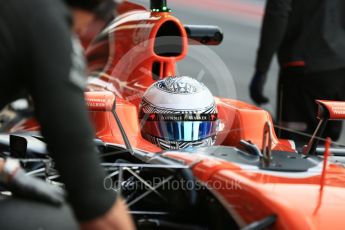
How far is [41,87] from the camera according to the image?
181cm

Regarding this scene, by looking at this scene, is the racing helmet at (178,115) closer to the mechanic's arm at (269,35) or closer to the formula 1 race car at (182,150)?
the formula 1 race car at (182,150)

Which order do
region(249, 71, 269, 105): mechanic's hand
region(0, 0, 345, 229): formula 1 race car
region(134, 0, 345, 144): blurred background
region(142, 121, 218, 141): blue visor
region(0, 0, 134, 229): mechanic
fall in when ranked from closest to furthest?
region(0, 0, 134, 229): mechanic, region(0, 0, 345, 229): formula 1 race car, region(142, 121, 218, 141): blue visor, region(249, 71, 269, 105): mechanic's hand, region(134, 0, 345, 144): blurred background

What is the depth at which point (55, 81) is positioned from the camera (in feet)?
5.91

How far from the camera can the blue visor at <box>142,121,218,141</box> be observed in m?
3.76

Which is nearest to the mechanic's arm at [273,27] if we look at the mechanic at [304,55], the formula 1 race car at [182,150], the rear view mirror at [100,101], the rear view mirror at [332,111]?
the mechanic at [304,55]

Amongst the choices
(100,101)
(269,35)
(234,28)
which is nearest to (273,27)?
(269,35)

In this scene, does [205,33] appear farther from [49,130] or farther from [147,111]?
[49,130]

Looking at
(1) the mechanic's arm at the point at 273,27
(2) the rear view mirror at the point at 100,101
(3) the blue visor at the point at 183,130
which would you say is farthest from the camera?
Answer: (1) the mechanic's arm at the point at 273,27

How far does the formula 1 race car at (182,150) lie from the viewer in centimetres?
293

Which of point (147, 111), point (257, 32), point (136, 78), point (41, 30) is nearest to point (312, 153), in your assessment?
point (147, 111)

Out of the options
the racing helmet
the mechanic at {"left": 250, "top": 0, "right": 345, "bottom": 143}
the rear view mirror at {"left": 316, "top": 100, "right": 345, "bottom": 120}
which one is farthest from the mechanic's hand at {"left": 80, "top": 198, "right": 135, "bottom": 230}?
the mechanic at {"left": 250, "top": 0, "right": 345, "bottom": 143}

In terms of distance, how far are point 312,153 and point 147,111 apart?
829 mm

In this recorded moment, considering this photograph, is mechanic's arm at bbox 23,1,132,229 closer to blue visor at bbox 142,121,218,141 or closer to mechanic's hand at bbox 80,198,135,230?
mechanic's hand at bbox 80,198,135,230

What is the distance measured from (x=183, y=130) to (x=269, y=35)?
1985 millimetres
